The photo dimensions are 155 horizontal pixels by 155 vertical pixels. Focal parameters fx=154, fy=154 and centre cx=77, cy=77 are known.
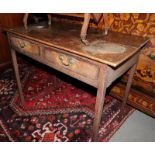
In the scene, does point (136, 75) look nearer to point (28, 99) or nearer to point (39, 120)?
point (39, 120)

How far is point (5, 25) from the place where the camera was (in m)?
2.25

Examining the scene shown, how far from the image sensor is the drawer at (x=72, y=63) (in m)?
0.93

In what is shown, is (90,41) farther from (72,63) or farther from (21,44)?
(21,44)

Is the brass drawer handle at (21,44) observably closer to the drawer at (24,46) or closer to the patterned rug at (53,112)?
the drawer at (24,46)

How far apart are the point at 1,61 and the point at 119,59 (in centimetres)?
209

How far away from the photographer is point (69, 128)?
1.51 meters

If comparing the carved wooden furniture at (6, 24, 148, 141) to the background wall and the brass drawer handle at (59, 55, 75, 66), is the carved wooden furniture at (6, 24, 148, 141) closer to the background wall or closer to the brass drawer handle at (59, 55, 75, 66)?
the brass drawer handle at (59, 55, 75, 66)

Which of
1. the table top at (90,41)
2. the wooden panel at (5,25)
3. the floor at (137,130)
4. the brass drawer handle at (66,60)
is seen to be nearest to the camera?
the table top at (90,41)

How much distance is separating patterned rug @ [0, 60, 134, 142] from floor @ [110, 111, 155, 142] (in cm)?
5

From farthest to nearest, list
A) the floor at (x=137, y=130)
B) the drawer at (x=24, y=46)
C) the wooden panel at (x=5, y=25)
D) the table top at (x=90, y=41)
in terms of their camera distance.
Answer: the wooden panel at (x=5, y=25)
the floor at (x=137, y=130)
the drawer at (x=24, y=46)
the table top at (x=90, y=41)

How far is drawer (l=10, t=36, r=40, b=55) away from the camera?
1.23 metres

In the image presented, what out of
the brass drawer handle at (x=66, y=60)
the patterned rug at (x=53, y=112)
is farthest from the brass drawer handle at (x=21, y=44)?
the patterned rug at (x=53, y=112)

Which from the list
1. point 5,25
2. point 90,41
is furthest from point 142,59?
point 5,25

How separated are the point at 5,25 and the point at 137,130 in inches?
86.8
